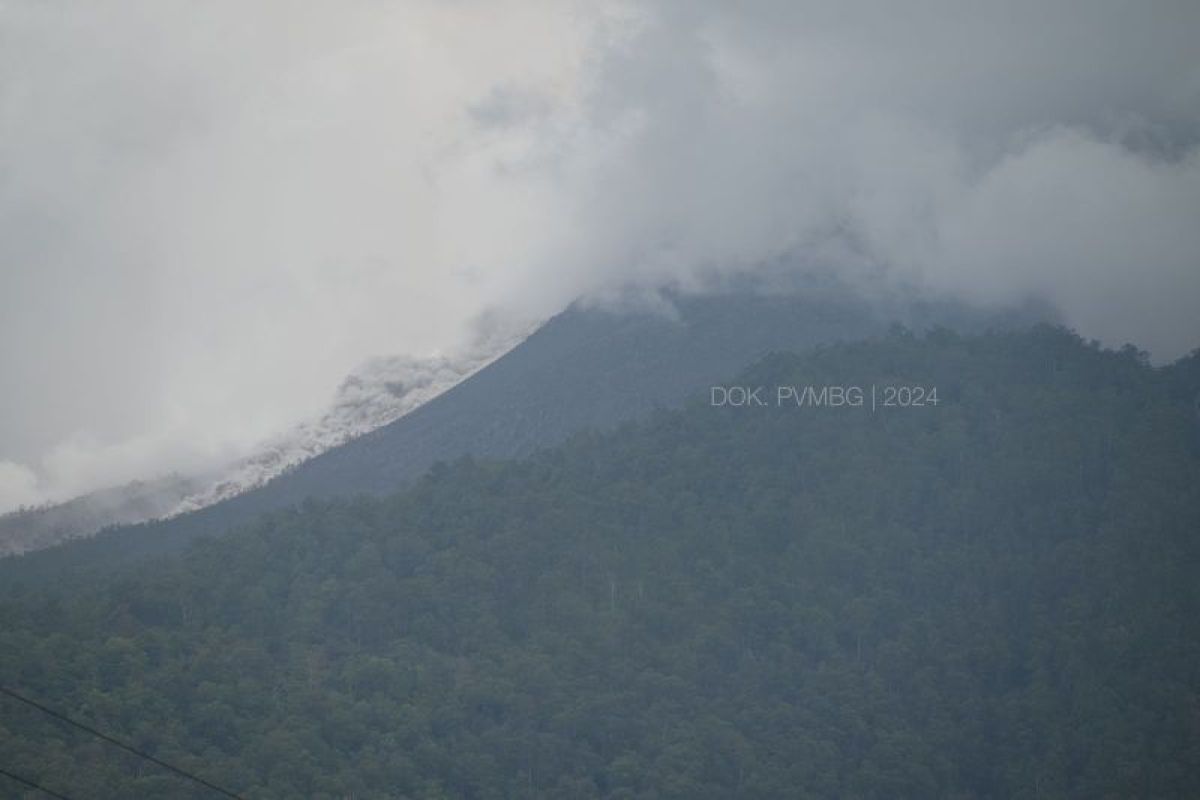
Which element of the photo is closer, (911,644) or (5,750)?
(5,750)

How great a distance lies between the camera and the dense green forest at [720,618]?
62625 mm

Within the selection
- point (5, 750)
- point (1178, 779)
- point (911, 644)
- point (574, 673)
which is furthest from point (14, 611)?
point (1178, 779)

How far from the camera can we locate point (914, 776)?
6419 cm

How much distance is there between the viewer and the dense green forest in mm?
62625

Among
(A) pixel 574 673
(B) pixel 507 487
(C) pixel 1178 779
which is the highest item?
(B) pixel 507 487

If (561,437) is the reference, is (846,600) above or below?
below

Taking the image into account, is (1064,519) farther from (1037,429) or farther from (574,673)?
(574,673)

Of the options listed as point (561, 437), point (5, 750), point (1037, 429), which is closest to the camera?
point (5, 750)

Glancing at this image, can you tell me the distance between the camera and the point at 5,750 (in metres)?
56.7

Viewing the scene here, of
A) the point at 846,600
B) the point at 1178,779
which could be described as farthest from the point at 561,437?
the point at 1178,779

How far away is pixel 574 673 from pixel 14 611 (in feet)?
56.7

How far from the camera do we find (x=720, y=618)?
70.8 m

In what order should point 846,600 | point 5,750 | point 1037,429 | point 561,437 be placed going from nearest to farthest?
point 5,750, point 846,600, point 1037,429, point 561,437

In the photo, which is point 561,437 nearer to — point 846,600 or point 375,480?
point 375,480
